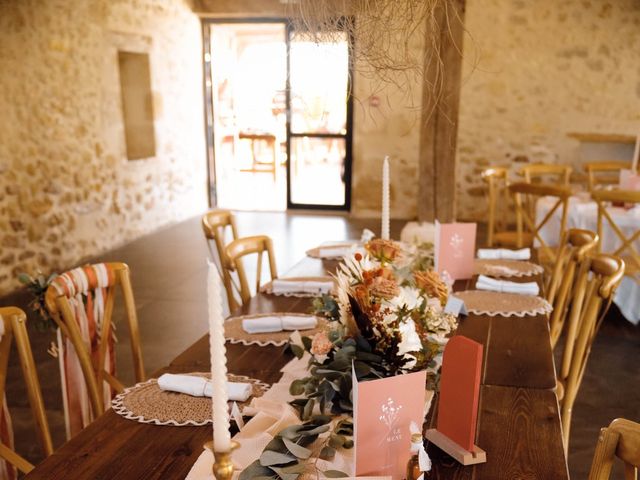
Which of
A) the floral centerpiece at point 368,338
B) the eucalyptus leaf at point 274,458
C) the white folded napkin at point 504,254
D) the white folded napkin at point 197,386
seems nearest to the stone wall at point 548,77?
the white folded napkin at point 504,254

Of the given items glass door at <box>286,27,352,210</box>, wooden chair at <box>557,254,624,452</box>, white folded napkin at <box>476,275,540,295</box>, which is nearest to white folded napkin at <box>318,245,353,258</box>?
white folded napkin at <box>476,275,540,295</box>

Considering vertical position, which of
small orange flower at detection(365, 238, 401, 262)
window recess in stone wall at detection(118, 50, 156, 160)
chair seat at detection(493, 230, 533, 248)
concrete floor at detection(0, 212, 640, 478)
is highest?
window recess in stone wall at detection(118, 50, 156, 160)

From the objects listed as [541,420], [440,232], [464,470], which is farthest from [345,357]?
[440,232]

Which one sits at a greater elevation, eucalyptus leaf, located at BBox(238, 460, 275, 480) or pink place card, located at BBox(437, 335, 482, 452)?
pink place card, located at BBox(437, 335, 482, 452)

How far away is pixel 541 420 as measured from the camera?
4.66 feet

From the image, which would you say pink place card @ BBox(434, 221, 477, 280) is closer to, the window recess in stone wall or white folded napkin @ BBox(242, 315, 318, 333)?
white folded napkin @ BBox(242, 315, 318, 333)

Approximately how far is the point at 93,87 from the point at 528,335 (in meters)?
5.02

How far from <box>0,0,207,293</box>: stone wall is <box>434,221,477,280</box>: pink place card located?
12.4 feet

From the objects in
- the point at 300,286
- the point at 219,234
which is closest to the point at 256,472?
the point at 300,286

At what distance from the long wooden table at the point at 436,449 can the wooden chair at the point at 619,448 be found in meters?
0.11

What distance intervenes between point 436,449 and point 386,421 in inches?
8.6

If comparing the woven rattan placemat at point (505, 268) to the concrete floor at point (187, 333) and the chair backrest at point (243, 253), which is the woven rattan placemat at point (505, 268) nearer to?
the concrete floor at point (187, 333)

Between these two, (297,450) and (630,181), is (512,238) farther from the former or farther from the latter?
(297,450)

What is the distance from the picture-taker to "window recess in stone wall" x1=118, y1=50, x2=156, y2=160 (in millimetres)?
6301
